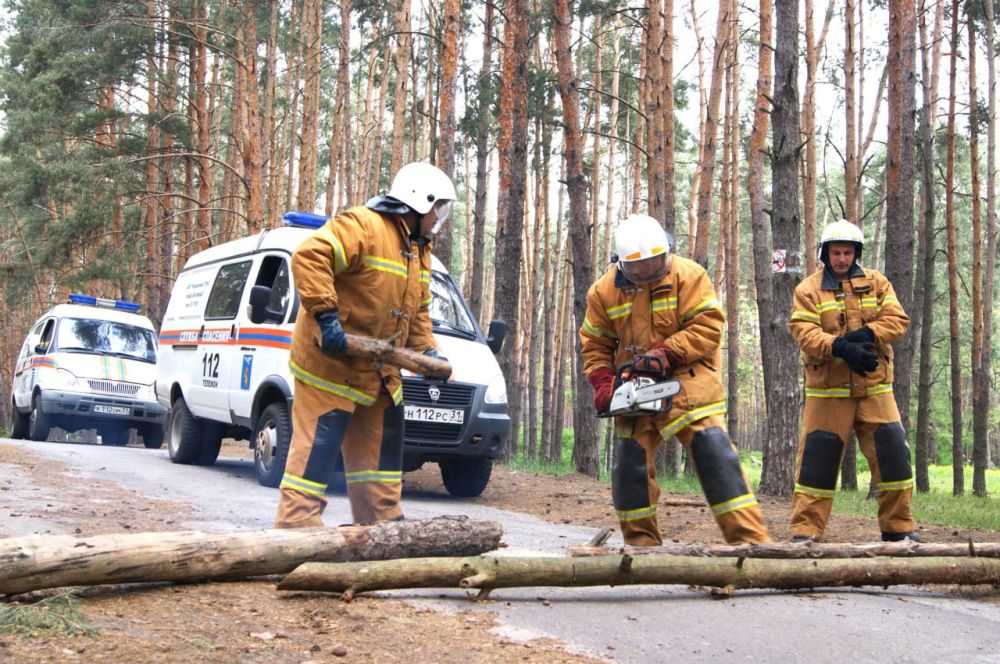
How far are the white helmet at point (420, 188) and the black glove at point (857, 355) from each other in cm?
265

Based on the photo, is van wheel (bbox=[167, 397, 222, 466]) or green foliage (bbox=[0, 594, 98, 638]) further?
van wheel (bbox=[167, 397, 222, 466])

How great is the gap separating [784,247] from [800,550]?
18.4 ft

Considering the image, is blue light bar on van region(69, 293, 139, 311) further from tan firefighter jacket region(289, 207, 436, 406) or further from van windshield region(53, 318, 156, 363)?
tan firefighter jacket region(289, 207, 436, 406)

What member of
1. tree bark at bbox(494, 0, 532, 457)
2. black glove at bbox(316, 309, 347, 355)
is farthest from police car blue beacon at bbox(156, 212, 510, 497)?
tree bark at bbox(494, 0, 532, 457)

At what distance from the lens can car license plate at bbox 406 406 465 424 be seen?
9.07 m

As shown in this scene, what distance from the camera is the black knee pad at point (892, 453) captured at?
252 inches

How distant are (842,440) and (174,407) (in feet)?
26.8

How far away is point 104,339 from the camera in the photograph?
1705cm

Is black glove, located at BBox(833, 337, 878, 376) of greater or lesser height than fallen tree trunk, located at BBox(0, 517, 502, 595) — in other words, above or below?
above

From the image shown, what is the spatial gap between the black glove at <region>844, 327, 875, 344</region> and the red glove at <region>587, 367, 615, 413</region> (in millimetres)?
1592

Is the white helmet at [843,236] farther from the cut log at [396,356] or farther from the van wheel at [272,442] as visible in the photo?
the van wheel at [272,442]

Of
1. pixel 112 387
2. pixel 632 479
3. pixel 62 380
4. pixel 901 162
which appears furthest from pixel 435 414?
pixel 62 380

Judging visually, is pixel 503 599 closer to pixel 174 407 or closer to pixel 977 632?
pixel 977 632

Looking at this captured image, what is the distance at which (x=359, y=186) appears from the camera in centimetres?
3375
